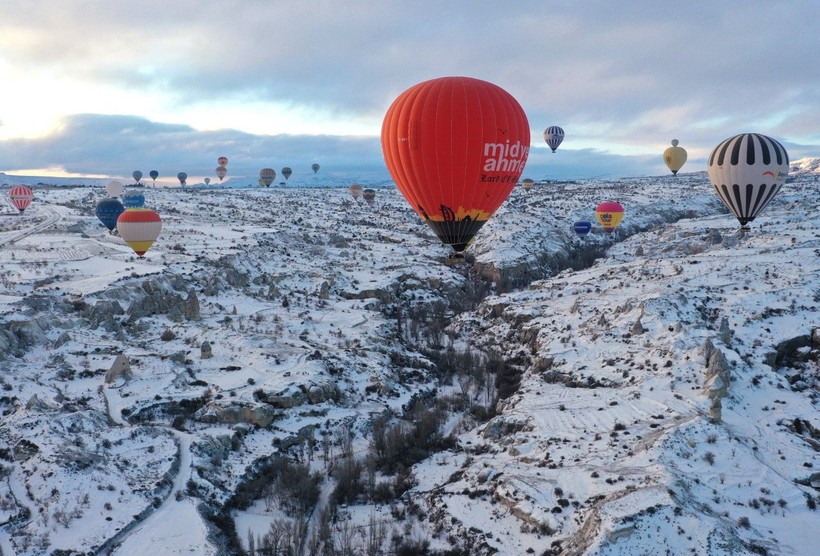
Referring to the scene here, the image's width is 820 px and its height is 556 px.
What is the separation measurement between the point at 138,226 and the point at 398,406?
82.1 feet

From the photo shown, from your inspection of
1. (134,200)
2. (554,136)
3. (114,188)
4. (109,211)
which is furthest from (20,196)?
(554,136)

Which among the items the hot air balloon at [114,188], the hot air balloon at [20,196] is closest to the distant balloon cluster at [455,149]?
the hot air balloon at [20,196]

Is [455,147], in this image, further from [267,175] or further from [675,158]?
[267,175]

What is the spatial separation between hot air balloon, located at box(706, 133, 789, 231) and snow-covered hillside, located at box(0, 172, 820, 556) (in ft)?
24.4

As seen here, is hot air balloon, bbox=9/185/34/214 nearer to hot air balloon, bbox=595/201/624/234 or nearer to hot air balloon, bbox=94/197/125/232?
hot air balloon, bbox=94/197/125/232

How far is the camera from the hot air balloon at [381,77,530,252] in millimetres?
23156

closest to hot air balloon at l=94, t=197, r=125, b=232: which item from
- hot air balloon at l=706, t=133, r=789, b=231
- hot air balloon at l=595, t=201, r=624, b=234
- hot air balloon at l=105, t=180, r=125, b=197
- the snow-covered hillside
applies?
the snow-covered hillside

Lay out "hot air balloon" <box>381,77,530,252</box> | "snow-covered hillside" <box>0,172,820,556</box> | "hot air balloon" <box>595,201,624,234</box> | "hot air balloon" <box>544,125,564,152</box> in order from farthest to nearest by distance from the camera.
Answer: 1. "hot air balloon" <box>544,125,564,152</box>
2. "hot air balloon" <box>595,201,624,234</box>
3. "snow-covered hillside" <box>0,172,820,556</box>
4. "hot air balloon" <box>381,77,530,252</box>

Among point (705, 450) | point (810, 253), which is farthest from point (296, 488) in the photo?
point (810, 253)

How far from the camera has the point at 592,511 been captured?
2320 centimetres

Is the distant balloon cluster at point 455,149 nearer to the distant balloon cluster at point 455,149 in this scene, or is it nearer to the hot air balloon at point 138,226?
the distant balloon cluster at point 455,149

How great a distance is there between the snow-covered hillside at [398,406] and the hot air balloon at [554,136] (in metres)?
28.2

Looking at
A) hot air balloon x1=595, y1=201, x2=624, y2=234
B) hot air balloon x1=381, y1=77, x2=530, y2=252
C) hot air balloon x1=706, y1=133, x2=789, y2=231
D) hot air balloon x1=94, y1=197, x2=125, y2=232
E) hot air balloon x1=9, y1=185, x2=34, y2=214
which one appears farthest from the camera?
hot air balloon x1=9, y1=185, x2=34, y2=214

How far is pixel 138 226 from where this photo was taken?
45500 mm
